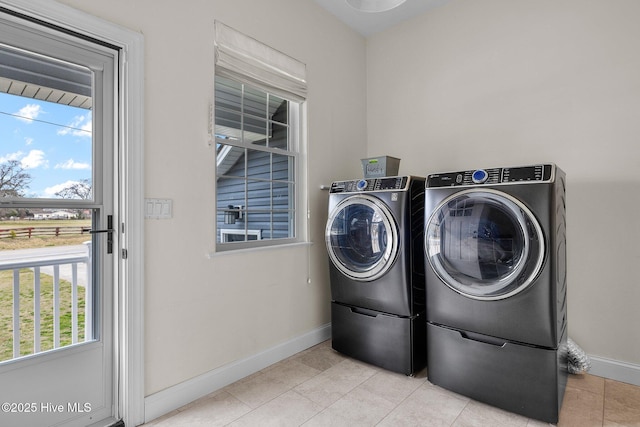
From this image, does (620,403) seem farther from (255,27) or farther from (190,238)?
(255,27)

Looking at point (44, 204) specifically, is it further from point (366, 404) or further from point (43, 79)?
point (366, 404)

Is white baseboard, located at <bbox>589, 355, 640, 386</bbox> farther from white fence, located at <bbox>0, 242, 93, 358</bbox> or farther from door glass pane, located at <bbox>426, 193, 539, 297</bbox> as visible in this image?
white fence, located at <bbox>0, 242, 93, 358</bbox>

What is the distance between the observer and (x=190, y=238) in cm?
201

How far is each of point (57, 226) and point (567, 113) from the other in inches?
125

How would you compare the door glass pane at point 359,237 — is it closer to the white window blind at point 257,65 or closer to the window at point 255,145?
the window at point 255,145

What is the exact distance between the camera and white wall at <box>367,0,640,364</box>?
217 cm

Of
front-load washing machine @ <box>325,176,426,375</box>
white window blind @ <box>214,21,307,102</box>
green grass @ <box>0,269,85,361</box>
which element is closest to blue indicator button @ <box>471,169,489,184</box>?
front-load washing machine @ <box>325,176,426,375</box>

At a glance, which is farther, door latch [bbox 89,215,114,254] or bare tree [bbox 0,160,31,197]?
door latch [bbox 89,215,114,254]

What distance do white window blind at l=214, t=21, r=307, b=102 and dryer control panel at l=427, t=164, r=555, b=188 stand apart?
1286 mm

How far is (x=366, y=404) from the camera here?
77.4 inches

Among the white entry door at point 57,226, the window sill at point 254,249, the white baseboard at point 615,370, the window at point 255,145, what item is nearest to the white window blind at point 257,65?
the window at point 255,145

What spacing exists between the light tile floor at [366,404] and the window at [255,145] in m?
0.93

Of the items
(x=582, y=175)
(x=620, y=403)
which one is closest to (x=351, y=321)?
(x=620, y=403)

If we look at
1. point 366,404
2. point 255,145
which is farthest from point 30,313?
point 366,404
